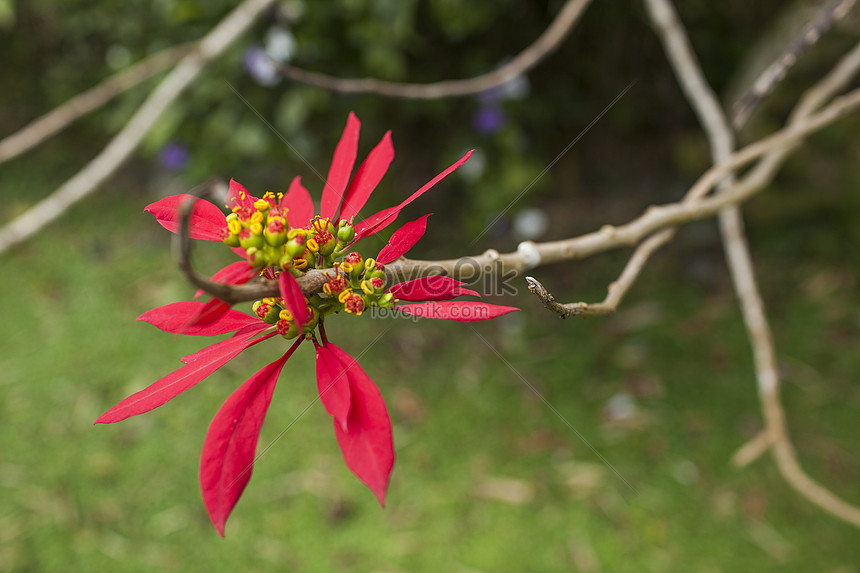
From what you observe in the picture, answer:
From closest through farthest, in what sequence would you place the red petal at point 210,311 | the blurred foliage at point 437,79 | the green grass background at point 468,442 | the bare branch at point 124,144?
the red petal at point 210,311 < the bare branch at point 124,144 < the green grass background at point 468,442 < the blurred foliage at point 437,79

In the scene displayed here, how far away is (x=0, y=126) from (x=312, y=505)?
1.87 meters

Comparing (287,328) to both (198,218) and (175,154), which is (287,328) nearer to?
(198,218)

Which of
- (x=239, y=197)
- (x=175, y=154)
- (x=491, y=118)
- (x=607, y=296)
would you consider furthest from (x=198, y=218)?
(x=175, y=154)

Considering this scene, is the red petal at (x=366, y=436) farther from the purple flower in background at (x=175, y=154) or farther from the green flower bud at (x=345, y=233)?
the purple flower in background at (x=175, y=154)

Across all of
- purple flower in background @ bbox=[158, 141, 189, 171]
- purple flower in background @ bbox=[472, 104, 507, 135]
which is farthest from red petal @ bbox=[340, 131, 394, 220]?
purple flower in background @ bbox=[158, 141, 189, 171]

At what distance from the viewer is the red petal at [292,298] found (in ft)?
0.90

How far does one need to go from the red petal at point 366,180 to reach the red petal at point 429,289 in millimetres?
77

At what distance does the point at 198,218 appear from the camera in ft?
1.23

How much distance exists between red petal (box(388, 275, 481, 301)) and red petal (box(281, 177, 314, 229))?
0.11 metres

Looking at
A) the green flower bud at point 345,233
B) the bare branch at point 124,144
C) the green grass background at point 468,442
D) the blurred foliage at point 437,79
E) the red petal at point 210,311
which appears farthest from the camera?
the blurred foliage at point 437,79

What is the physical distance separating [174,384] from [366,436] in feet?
0.37

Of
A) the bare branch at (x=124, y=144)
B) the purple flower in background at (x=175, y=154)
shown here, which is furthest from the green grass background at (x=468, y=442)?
the bare branch at (x=124, y=144)

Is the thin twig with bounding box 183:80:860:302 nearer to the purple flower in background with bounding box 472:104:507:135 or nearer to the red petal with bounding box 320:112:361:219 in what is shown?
the red petal with bounding box 320:112:361:219

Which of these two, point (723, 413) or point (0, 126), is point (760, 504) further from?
point (0, 126)
